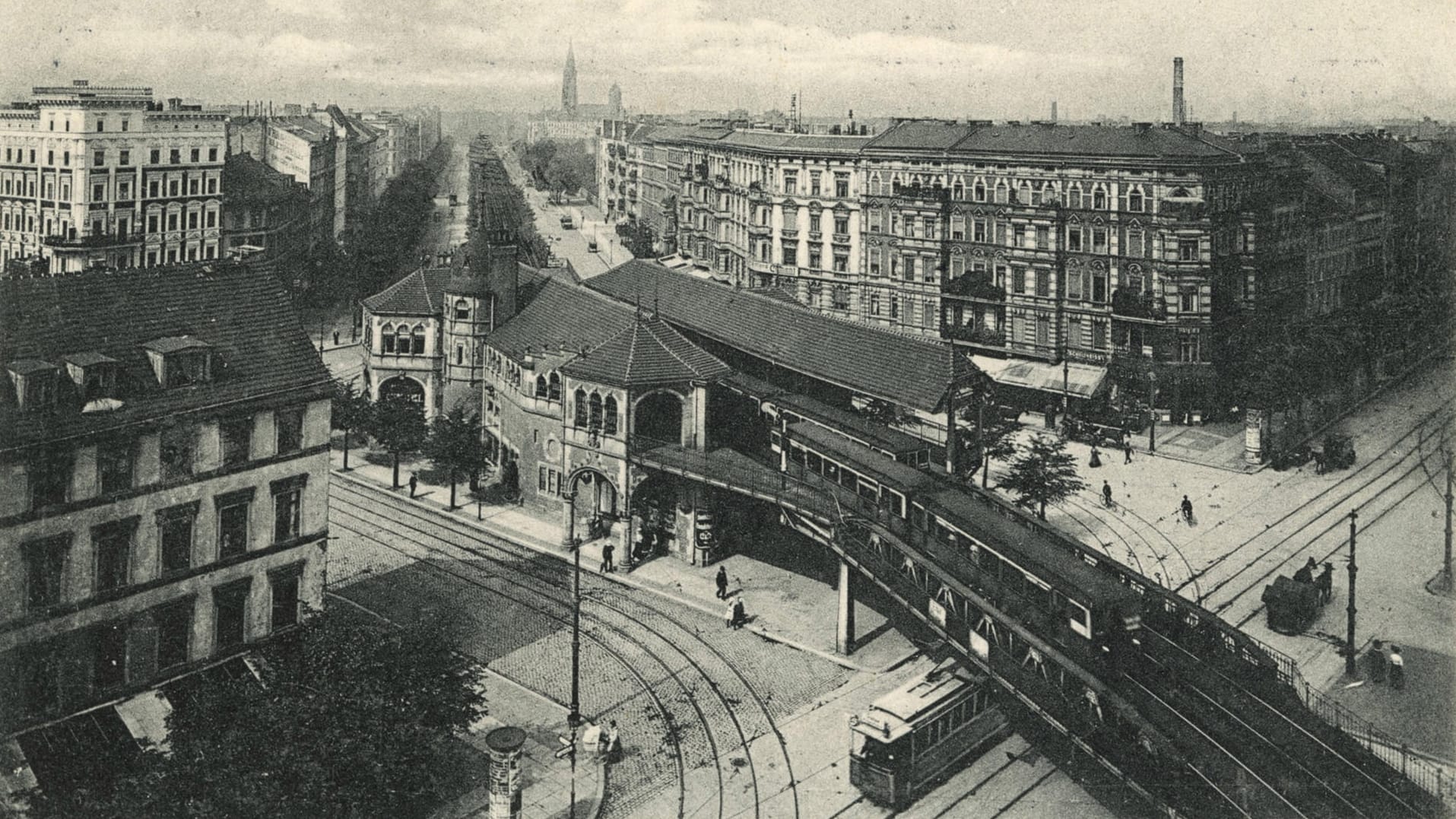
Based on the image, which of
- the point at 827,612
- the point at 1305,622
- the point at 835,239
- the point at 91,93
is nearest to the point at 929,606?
the point at 827,612

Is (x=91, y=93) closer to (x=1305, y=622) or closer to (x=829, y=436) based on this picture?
(x=829, y=436)

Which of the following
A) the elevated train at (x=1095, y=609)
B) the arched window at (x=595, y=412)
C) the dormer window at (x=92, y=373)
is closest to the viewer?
the elevated train at (x=1095, y=609)

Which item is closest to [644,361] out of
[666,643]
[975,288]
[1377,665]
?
[666,643]

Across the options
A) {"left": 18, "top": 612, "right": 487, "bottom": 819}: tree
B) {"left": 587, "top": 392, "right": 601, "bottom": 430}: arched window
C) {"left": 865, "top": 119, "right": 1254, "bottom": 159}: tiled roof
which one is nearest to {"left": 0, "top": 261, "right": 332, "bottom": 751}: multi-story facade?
{"left": 18, "top": 612, "right": 487, "bottom": 819}: tree

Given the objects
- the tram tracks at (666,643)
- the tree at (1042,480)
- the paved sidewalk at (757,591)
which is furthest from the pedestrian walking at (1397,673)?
the tram tracks at (666,643)

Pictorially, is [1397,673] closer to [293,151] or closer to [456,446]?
[456,446]

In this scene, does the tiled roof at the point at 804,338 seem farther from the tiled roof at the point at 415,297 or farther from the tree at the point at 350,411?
the tree at the point at 350,411

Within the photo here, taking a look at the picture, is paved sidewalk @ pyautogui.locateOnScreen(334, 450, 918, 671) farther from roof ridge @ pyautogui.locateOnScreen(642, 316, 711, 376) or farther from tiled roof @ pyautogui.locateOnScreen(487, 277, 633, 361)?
tiled roof @ pyautogui.locateOnScreen(487, 277, 633, 361)
